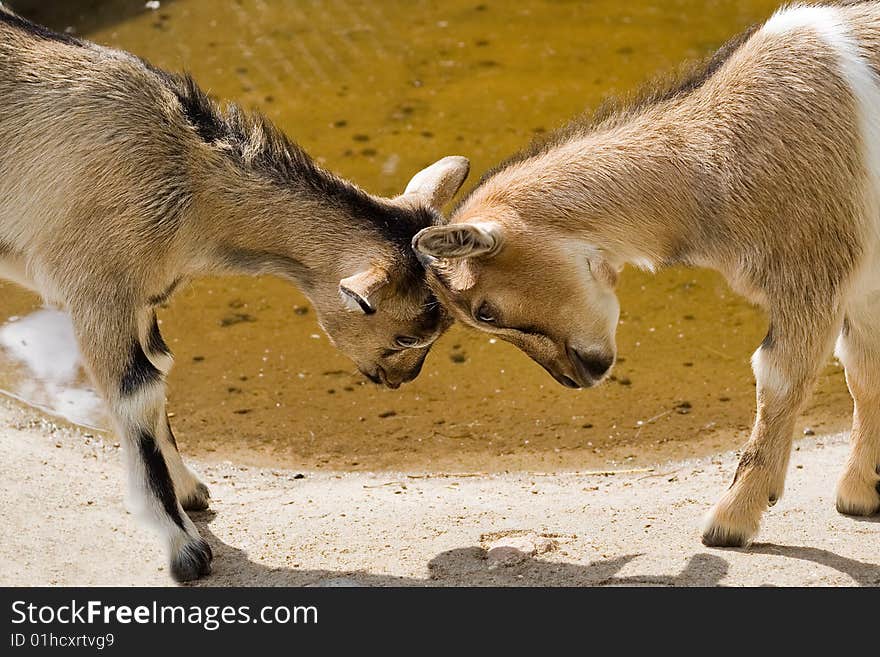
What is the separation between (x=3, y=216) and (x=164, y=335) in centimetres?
256

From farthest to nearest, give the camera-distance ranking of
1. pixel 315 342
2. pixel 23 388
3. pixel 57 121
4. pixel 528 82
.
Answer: pixel 528 82
pixel 315 342
pixel 23 388
pixel 57 121

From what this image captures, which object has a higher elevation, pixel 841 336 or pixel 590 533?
pixel 841 336

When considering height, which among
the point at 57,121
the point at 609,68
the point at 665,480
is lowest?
the point at 665,480

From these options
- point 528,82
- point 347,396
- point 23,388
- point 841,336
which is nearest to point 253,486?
point 347,396

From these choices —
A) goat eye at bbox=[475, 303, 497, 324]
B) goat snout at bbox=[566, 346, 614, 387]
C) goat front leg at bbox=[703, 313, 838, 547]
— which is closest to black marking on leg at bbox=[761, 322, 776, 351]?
goat front leg at bbox=[703, 313, 838, 547]

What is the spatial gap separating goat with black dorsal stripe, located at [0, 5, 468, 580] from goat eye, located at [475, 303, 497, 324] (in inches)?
10.4

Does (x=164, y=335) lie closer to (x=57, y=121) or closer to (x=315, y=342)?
(x=315, y=342)

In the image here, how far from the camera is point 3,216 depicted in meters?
5.96

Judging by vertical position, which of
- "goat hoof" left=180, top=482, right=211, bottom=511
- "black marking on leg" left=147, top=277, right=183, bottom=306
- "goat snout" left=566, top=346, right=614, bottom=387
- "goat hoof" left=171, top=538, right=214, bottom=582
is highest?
"goat snout" left=566, top=346, right=614, bottom=387

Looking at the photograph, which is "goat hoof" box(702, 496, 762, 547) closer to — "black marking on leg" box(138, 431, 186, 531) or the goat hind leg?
the goat hind leg

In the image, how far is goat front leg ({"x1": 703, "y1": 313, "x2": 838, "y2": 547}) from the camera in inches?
228

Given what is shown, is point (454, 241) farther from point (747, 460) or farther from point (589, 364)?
point (747, 460)

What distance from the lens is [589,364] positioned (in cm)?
602

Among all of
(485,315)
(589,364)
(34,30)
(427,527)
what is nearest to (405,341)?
(485,315)
